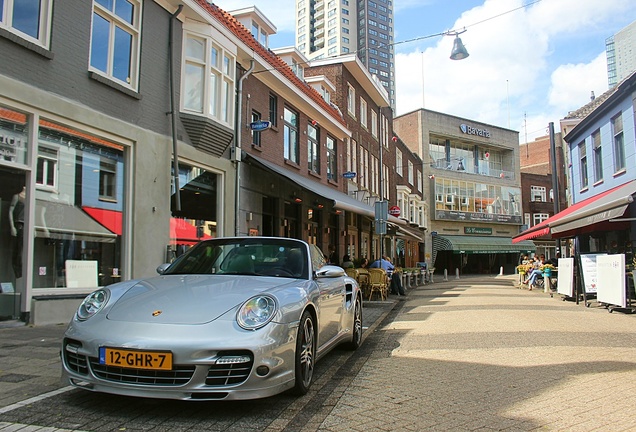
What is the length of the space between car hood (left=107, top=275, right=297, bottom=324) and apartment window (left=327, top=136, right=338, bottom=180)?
57.1 feet

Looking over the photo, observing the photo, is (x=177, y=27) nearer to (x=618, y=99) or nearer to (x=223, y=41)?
(x=223, y=41)

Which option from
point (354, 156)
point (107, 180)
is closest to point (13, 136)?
A: point (107, 180)


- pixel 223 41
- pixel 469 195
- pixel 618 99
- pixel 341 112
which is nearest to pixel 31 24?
pixel 223 41

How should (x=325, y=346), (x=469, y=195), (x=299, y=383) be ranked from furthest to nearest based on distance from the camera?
(x=469, y=195) → (x=325, y=346) → (x=299, y=383)

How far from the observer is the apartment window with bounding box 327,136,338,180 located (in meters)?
21.9

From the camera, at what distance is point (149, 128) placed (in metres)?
10.2

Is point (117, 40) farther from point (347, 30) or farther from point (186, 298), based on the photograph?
point (347, 30)

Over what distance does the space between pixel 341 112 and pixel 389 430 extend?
22174 millimetres

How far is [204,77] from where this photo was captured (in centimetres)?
1170

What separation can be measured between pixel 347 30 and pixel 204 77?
120651 mm

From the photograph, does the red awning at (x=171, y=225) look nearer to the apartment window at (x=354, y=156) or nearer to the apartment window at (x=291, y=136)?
the apartment window at (x=291, y=136)

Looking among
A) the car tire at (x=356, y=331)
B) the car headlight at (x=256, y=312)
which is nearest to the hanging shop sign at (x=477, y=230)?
the car tire at (x=356, y=331)

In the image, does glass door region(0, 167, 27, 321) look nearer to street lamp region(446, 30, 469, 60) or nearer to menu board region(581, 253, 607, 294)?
street lamp region(446, 30, 469, 60)

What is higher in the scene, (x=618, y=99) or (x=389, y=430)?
(x=618, y=99)
